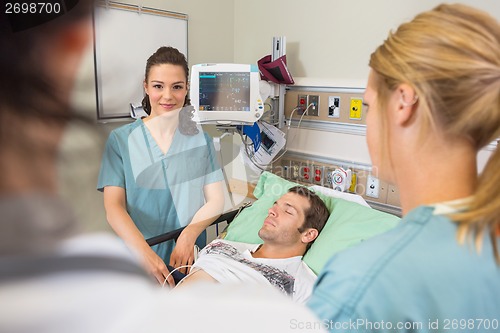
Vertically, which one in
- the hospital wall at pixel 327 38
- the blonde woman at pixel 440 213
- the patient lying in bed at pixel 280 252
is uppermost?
the hospital wall at pixel 327 38

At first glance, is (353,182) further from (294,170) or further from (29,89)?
(29,89)

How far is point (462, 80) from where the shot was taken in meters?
0.69

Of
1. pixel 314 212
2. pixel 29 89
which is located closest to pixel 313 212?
pixel 314 212

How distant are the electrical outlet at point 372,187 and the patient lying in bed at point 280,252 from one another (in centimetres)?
37

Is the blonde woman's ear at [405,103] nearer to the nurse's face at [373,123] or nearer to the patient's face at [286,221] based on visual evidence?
the nurse's face at [373,123]

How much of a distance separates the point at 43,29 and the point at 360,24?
226 cm

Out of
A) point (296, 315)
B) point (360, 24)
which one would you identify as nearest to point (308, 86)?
point (360, 24)

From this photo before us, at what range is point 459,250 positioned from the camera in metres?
0.67

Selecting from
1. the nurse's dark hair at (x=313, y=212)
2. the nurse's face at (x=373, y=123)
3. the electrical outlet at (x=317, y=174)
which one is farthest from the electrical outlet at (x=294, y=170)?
the nurse's face at (x=373, y=123)

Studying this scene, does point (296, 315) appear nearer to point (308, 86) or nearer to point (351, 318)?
point (351, 318)

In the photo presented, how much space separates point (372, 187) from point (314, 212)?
1.53 feet

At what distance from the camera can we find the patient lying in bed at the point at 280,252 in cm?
171

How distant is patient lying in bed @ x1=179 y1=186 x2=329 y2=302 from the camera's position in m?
1.71

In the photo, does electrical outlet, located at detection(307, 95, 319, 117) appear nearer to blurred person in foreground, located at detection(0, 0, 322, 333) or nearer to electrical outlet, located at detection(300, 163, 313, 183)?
electrical outlet, located at detection(300, 163, 313, 183)
